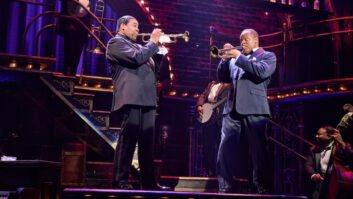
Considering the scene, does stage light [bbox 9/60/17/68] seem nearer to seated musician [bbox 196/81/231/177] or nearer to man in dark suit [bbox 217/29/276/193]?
seated musician [bbox 196/81/231/177]

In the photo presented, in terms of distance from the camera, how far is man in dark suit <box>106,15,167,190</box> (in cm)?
573

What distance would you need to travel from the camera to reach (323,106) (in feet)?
37.2

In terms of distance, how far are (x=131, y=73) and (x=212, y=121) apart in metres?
3.47

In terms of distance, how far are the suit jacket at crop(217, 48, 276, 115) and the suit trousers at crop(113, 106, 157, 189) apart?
0.96 metres

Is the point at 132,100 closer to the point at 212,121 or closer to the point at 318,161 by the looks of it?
the point at 212,121

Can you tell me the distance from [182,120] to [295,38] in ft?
9.96

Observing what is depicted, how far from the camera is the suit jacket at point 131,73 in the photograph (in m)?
5.75

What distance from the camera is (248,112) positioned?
6074 millimetres

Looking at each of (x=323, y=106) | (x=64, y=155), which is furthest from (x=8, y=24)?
(x=323, y=106)

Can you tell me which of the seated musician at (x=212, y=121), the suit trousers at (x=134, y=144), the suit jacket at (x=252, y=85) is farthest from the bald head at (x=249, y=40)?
the seated musician at (x=212, y=121)

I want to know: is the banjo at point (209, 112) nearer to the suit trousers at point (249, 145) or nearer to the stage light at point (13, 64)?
the suit trousers at point (249, 145)

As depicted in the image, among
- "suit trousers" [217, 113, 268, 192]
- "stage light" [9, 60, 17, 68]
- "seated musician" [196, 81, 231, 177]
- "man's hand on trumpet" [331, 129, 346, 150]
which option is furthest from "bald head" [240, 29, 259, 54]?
"stage light" [9, 60, 17, 68]

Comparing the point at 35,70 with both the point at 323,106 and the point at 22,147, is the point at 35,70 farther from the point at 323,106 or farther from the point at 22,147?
the point at 323,106

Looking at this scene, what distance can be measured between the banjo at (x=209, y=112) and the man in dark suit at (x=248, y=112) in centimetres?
250
